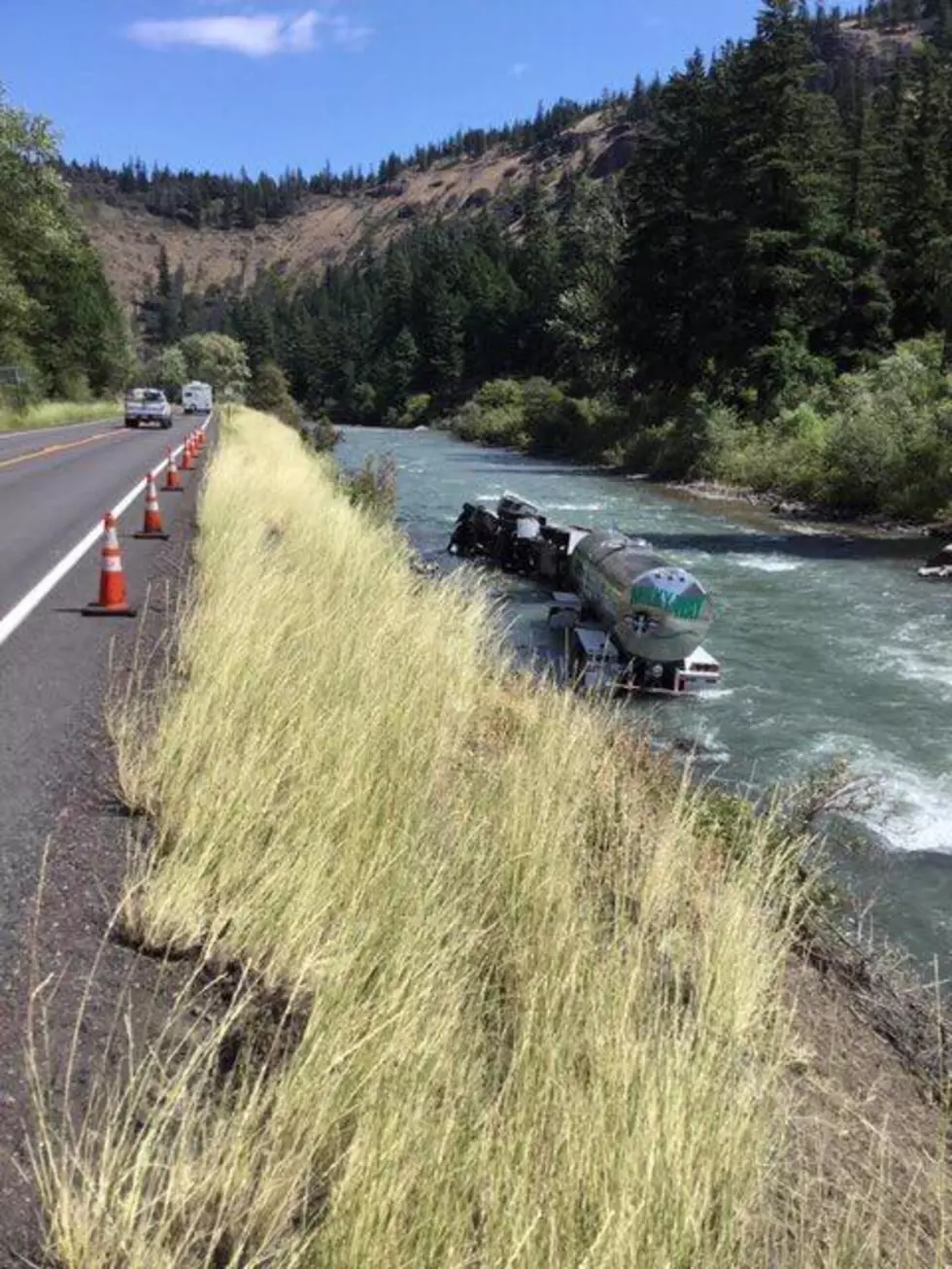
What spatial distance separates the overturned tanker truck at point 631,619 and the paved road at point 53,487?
6.08 meters

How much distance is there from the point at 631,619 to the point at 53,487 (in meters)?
12.1

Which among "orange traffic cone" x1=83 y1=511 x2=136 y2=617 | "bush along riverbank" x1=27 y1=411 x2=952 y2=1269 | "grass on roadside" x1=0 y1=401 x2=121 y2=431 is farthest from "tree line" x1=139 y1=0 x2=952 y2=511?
"bush along riverbank" x1=27 y1=411 x2=952 y2=1269

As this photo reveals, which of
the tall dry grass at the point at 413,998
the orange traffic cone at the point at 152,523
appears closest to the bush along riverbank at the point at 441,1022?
the tall dry grass at the point at 413,998

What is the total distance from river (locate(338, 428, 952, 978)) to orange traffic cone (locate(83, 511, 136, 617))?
4.90m

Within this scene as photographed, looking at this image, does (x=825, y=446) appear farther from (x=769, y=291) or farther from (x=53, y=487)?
(x=53, y=487)

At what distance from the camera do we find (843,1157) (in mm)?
3832

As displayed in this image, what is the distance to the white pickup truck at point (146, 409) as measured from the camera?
49.1m

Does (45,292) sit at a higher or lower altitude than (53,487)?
higher

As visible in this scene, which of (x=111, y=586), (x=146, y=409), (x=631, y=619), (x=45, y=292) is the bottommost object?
(x=631, y=619)

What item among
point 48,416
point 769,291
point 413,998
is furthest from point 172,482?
point 48,416

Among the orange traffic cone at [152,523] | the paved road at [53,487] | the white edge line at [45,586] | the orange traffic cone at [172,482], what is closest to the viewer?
the white edge line at [45,586]

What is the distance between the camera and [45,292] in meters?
67.9

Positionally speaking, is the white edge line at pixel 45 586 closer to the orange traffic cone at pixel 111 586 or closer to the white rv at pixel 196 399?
the orange traffic cone at pixel 111 586

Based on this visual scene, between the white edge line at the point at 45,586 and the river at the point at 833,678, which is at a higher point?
the white edge line at the point at 45,586
